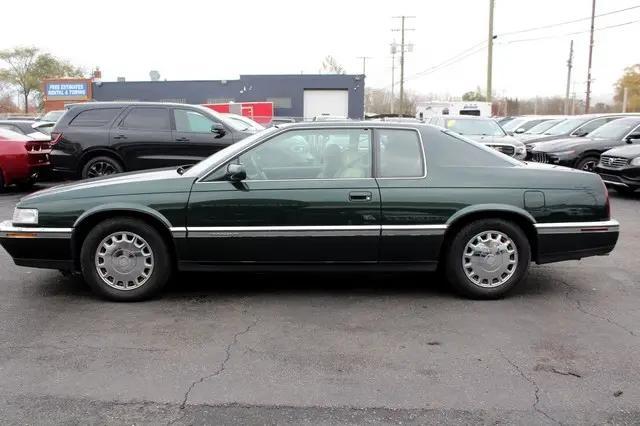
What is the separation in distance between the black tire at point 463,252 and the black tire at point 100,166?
7329 millimetres

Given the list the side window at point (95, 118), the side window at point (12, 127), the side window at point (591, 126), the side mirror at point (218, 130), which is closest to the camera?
the side mirror at point (218, 130)

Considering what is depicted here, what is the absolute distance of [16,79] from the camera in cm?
6406

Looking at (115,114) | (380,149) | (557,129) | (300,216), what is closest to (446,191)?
(380,149)

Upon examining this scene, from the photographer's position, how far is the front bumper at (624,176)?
36.6 ft

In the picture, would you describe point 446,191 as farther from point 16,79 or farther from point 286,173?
point 16,79

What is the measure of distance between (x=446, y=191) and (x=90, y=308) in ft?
10.2

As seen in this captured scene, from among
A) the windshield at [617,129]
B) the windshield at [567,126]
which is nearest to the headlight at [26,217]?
the windshield at [617,129]

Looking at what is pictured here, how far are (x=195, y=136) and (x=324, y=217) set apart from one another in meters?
6.17

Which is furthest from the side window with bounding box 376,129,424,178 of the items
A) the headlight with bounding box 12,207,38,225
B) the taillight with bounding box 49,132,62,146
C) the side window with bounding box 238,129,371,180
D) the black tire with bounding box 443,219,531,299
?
the taillight with bounding box 49,132,62,146

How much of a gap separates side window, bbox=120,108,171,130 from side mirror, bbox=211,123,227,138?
816 millimetres

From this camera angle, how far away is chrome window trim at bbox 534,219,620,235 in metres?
5.05

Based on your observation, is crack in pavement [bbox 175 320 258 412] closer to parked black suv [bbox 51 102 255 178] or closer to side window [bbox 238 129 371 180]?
side window [bbox 238 129 371 180]

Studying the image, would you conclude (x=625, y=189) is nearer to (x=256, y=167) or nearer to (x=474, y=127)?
(x=474, y=127)

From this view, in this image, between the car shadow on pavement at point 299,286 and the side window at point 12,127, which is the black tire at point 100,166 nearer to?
the side window at point 12,127
